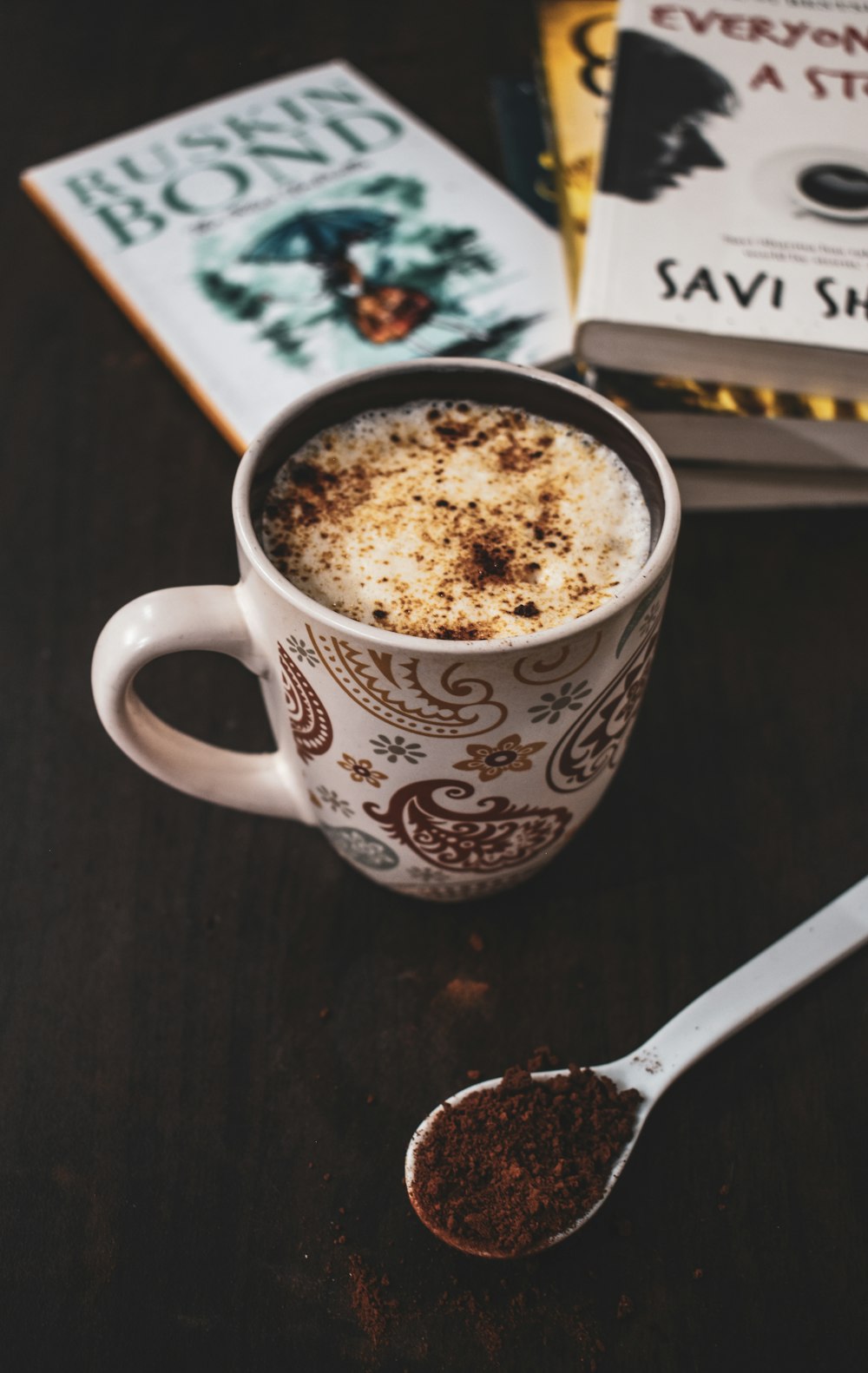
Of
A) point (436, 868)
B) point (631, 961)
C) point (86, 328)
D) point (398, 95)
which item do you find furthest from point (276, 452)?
point (398, 95)

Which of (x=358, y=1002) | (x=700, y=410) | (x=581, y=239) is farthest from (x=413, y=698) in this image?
(x=581, y=239)

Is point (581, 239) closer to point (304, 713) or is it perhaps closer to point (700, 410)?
point (700, 410)

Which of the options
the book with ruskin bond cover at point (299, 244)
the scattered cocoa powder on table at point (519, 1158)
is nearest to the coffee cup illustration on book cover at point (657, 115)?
the book with ruskin bond cover at point (299, 244)

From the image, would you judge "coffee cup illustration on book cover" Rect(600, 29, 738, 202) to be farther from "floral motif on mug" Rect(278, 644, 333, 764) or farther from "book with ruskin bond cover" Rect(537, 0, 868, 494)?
A: "floral motif on mug" Rect(278, 644, 333, 764)

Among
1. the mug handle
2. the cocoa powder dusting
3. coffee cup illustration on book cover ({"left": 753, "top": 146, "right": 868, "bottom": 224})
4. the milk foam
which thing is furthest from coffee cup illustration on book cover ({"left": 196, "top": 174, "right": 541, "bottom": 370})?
the cocoa powder dusting

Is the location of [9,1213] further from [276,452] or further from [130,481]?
[130,481]

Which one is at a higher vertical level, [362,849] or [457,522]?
[457,522]
